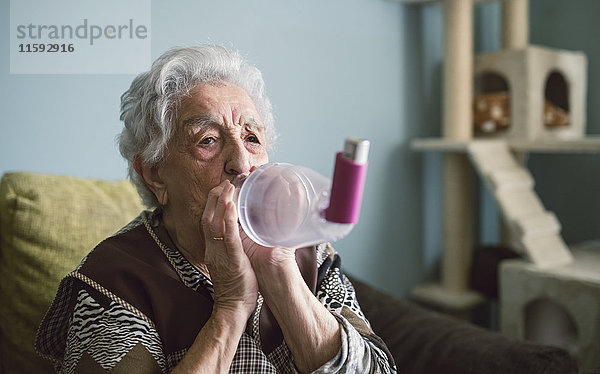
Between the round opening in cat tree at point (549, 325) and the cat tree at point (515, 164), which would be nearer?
the cat tree at point (515, 164)

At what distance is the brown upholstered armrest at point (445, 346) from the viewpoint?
122cm

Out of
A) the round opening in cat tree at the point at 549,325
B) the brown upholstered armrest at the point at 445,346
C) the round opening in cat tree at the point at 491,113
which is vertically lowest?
the round opening in cat tree at the point at 549,325

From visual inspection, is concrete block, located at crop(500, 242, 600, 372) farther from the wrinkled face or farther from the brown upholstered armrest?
the wrinkled face

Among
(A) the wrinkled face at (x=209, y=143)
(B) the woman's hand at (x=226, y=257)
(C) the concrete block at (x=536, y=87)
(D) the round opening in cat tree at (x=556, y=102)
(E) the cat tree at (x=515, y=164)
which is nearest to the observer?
(B) the woman's hand at (x=226, y=257)

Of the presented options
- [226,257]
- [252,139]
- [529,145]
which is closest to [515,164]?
[529,145]

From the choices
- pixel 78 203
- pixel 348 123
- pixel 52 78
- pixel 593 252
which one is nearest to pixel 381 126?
pixel 348 123

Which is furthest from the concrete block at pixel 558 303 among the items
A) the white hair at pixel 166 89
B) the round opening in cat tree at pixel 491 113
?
the white hair at pixel 166 89

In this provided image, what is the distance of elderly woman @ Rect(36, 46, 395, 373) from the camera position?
2.58ft

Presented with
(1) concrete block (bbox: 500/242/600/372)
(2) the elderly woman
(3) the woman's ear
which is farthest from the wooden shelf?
(3) the woman's ear

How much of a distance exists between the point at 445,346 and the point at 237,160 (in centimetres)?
74

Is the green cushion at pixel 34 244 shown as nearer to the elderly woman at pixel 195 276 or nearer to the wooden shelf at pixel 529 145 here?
the elderly woman at pixel 195 276

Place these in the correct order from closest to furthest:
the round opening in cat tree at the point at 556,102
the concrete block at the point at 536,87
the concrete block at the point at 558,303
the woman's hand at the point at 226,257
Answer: the woman's hand at the point at 226,257
the concrete block at the point at 558,303
the concrete block at the point at 536,87
the round opening in cat tree at the point at 556,102

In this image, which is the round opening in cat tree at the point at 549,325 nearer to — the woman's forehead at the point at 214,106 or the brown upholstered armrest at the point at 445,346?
the brown upholstered armrest at the point at 445,346

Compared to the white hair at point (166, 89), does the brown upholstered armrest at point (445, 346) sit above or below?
below
